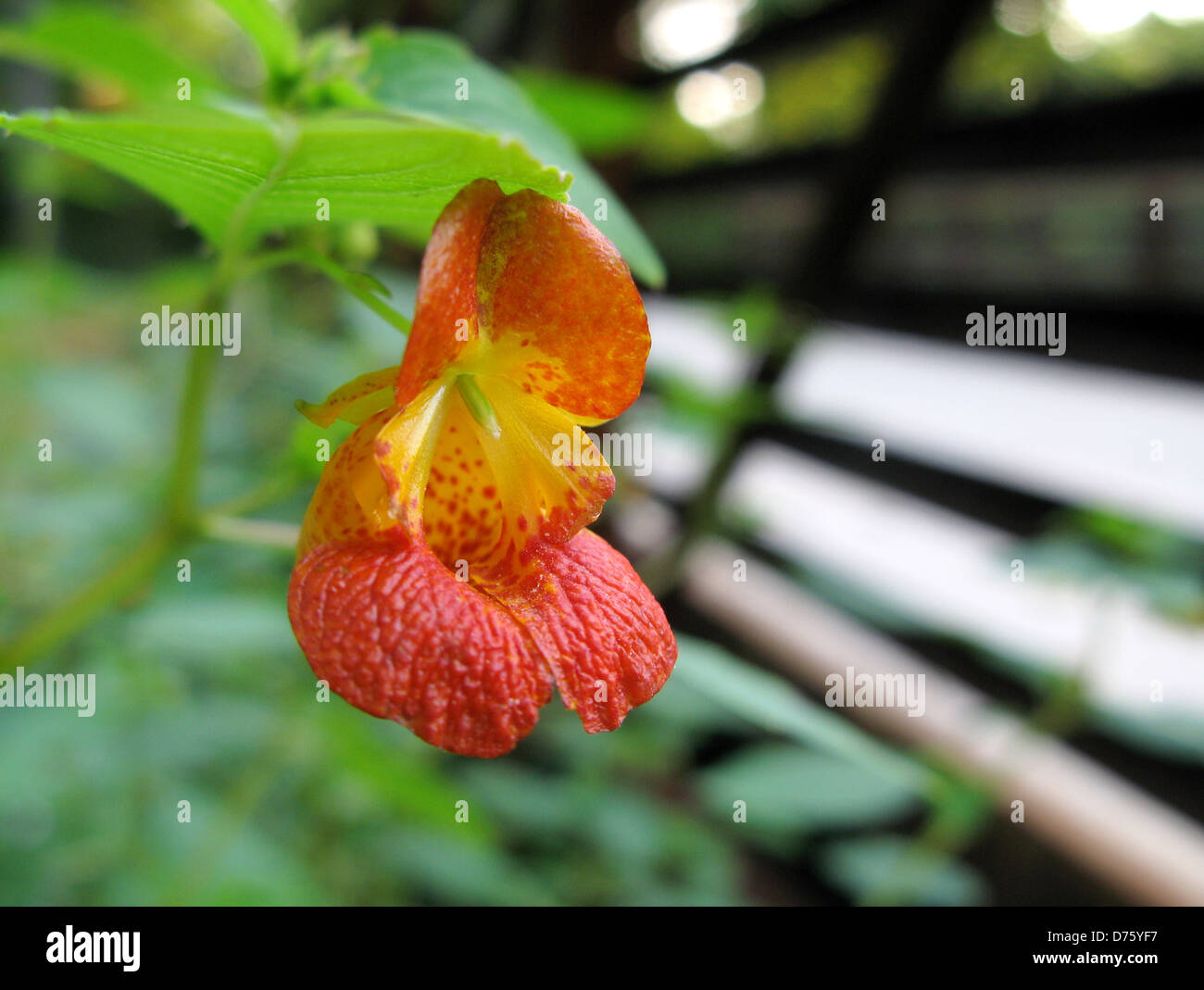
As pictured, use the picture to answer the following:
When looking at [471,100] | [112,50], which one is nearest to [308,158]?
[471,100]

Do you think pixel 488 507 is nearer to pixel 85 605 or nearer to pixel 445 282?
pixel 445 282

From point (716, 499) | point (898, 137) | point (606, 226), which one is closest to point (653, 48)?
point (898, 137)

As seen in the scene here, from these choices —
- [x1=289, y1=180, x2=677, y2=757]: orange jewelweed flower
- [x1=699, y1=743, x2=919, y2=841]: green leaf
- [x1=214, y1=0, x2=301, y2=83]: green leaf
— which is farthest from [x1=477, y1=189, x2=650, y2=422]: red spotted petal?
[x1=699, y1=743, x2=919, y2=841]: green leaf

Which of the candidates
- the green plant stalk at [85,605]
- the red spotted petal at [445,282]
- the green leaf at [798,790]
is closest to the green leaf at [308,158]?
the red spotted petal at [445,282]

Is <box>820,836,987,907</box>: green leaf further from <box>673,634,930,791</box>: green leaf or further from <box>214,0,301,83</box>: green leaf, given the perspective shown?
<box>214,0,301,83</box>: green leaf

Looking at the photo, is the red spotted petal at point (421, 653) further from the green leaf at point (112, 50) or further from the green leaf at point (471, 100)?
the green leaf at point (112, 50)
